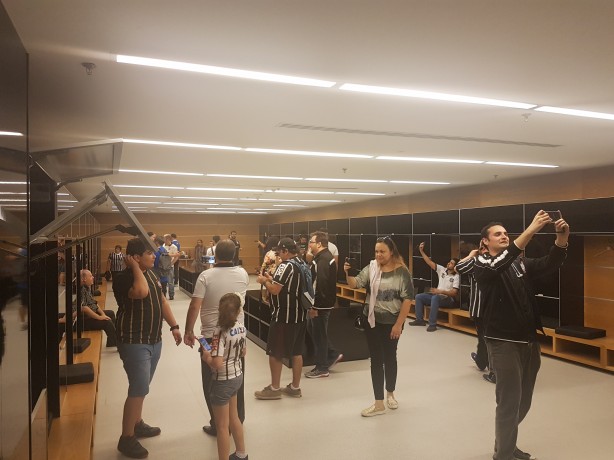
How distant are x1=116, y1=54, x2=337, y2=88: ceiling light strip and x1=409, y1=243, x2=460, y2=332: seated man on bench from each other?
5584 millimetres

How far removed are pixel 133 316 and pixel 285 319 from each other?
1.43 m

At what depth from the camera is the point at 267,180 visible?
23.8 ft

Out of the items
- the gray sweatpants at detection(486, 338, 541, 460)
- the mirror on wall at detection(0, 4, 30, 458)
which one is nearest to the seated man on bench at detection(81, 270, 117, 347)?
the mirror on wall at detection(0, 4, 30, 458)

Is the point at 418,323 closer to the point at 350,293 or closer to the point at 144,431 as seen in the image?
the point at 350,293

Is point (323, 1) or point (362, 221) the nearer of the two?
point (323, 1)

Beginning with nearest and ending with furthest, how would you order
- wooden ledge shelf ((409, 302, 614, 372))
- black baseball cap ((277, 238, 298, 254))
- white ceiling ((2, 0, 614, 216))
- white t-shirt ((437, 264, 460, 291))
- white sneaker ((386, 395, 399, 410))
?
white ceiling ((2, 0, 614, 216))
white sneaker ((386, 395, 399, 410))
black baseball cap ((277, 238, 298, 254))
wooden ledge shelf ((409, 302, 614, 372))
white t-shirt ((437, 264, 460, 291))

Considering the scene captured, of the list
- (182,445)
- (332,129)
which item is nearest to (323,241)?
(332,129)

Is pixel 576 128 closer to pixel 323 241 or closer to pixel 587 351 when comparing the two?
pixel 323 241

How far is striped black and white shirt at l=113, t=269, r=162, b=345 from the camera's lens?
2.96 m

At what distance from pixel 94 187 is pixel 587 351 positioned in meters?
8.22

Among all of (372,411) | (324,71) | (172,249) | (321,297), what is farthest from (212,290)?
(172,249)

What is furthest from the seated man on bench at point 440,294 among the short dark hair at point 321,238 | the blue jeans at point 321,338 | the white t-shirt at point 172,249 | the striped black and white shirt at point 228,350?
the white t-shirt at point 172,249

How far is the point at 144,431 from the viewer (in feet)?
11.1

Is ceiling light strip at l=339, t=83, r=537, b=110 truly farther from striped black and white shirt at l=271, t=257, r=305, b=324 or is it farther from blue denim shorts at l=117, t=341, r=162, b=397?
blue denim shorts at l=117, t=341, r=162, b=397
